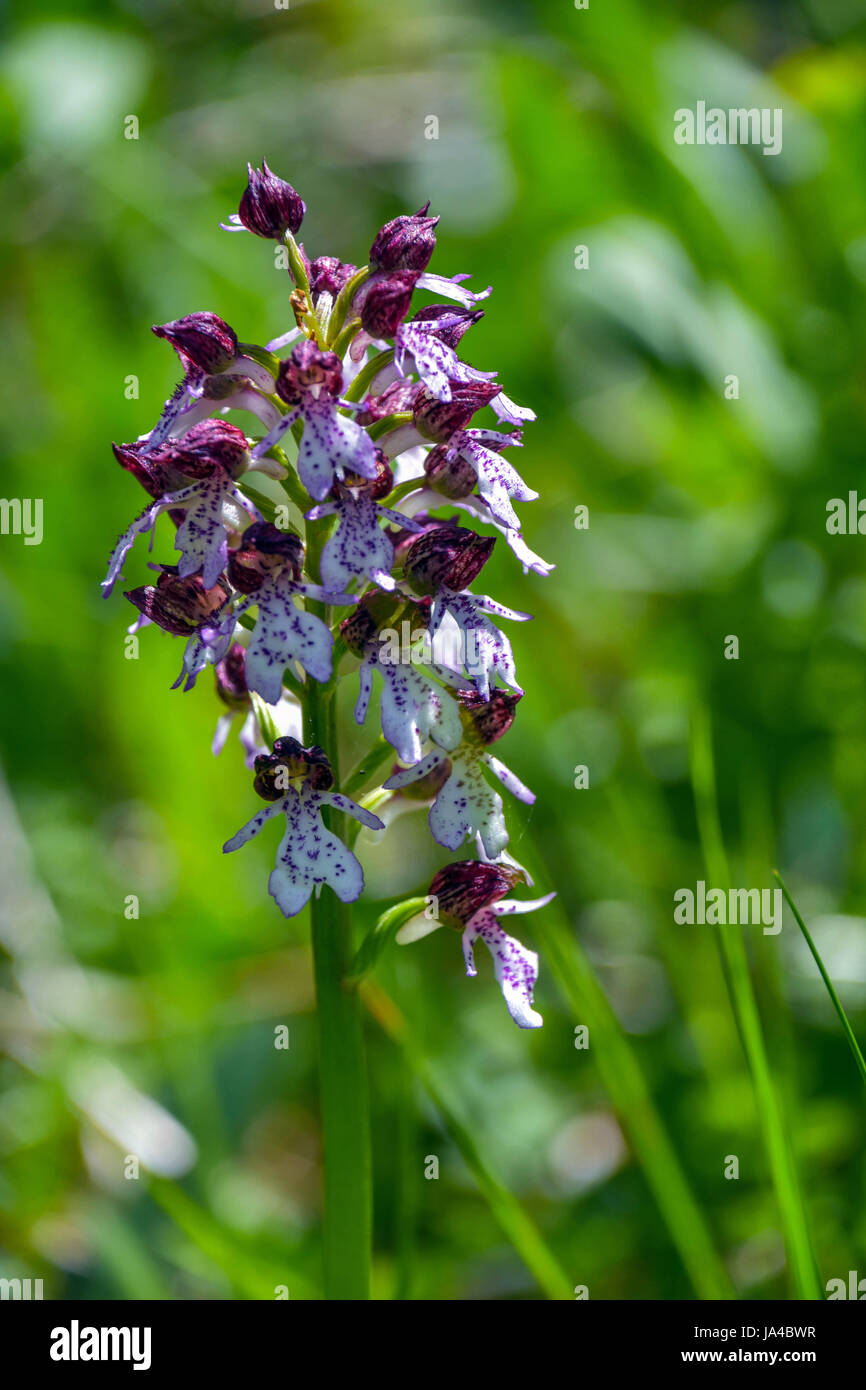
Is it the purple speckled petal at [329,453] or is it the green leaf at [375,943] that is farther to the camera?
the green leaf at [375,943]

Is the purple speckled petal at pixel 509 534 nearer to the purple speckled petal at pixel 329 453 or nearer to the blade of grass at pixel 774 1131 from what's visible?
the purple speckled petal at pixel 329 453

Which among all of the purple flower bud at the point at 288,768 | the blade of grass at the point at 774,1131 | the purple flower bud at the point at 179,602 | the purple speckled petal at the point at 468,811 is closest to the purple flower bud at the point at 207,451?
the purple flower bud at the point at 179,602

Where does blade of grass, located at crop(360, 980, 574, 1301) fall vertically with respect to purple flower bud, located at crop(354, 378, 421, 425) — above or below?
below

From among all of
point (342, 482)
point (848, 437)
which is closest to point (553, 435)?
point (848, 437)

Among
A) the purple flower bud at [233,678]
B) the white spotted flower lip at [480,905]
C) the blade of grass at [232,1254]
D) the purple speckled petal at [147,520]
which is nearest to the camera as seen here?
the purple speckled petal at [147,520]

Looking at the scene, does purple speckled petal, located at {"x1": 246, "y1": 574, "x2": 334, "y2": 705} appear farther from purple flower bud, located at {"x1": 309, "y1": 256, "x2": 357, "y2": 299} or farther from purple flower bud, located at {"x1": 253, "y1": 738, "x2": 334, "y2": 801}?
purple flower bud, located at {"x1": 309, "y1": 256, "x2": 357, "y2": 299}

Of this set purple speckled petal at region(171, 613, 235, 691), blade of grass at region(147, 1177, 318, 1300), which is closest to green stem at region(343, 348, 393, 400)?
purple speckled petal at region(171, 613, 235, 691)
